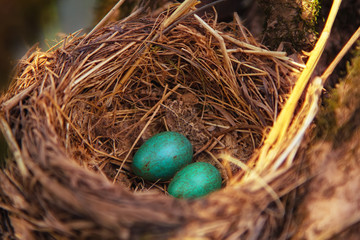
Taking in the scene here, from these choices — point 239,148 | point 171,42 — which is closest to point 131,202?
point 239,148

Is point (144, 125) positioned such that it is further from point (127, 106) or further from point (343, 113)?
point (343, 113)

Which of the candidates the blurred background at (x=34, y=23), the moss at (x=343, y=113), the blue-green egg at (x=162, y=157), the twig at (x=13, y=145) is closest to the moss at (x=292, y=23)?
the moss at (x=343, y=113)

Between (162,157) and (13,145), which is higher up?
(13,145)

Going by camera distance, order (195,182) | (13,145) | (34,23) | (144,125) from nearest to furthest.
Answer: (13,145) < (195,182) < (34,23) < (144,125)

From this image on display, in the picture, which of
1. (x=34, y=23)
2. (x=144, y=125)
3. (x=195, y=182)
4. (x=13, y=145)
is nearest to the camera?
(x=13, y=145)

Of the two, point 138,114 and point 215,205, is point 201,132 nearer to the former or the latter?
point 138,114

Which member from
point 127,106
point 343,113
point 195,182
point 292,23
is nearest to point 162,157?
point 195,182

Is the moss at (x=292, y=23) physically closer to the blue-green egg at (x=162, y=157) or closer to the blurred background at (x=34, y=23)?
the blue-green egg at (x=162, y=157)
